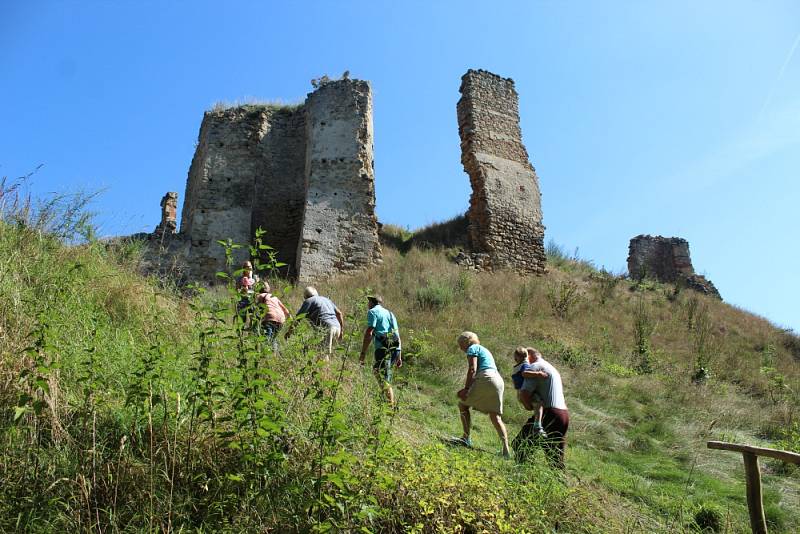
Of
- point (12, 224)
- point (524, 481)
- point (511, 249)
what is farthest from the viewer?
point (511, 249)

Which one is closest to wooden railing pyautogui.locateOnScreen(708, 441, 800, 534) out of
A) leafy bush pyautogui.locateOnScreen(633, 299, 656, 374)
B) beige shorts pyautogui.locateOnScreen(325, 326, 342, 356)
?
beige shorts pyautogui.locateOnScreen(325, 326, 342, 356)

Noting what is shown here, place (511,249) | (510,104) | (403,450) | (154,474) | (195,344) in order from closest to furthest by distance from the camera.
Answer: (154,474) → (403,450) → (195,344) → (511,249) → (510,104)

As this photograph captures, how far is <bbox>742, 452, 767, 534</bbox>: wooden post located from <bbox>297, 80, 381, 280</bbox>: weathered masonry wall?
1025 cm

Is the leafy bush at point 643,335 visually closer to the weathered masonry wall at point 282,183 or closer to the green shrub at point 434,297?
the green shrub at point 434,297

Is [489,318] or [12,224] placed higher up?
[12,224]

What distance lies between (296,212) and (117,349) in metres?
10.8

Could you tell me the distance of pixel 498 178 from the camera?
1589 centimetres

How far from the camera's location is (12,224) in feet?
18.1

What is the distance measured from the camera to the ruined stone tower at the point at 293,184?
13523mm

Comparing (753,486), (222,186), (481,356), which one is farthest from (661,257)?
(753,486)

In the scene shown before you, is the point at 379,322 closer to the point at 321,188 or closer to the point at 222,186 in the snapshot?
the point at 321,188

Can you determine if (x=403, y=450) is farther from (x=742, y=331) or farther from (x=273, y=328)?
(x=742, y=331)

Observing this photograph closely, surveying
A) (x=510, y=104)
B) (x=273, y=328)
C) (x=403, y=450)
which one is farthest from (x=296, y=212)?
(x=403, y=450)

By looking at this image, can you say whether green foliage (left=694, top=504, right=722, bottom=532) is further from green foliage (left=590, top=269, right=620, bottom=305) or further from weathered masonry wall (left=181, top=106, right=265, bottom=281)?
weathered masonry wall (left=181, top=106, right=265, bottom=281)
